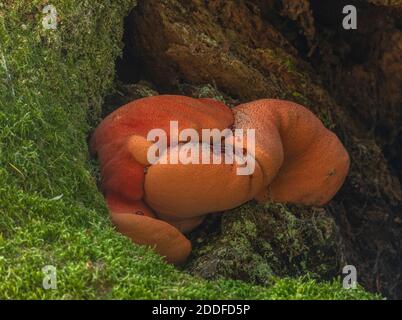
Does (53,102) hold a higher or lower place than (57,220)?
higher

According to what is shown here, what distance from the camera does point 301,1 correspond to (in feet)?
18.5

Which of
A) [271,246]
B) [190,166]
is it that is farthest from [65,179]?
[271,246]

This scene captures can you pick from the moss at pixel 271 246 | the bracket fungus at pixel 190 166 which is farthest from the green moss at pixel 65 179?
the bracket fungus at pixel 190 166

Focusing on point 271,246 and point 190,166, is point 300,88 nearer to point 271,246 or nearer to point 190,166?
point 271,246

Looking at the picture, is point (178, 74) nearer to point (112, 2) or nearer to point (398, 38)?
point (112, 2)

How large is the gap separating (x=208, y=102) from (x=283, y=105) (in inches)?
21.2

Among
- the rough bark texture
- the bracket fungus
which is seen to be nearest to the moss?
the rough bark texture

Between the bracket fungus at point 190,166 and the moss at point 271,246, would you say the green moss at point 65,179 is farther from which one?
the bracket fungus at point 190,166

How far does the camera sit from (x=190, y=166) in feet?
14.0

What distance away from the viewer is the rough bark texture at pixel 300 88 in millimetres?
4992

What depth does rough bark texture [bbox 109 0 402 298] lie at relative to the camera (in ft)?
16.4

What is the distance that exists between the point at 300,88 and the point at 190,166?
1.87m
